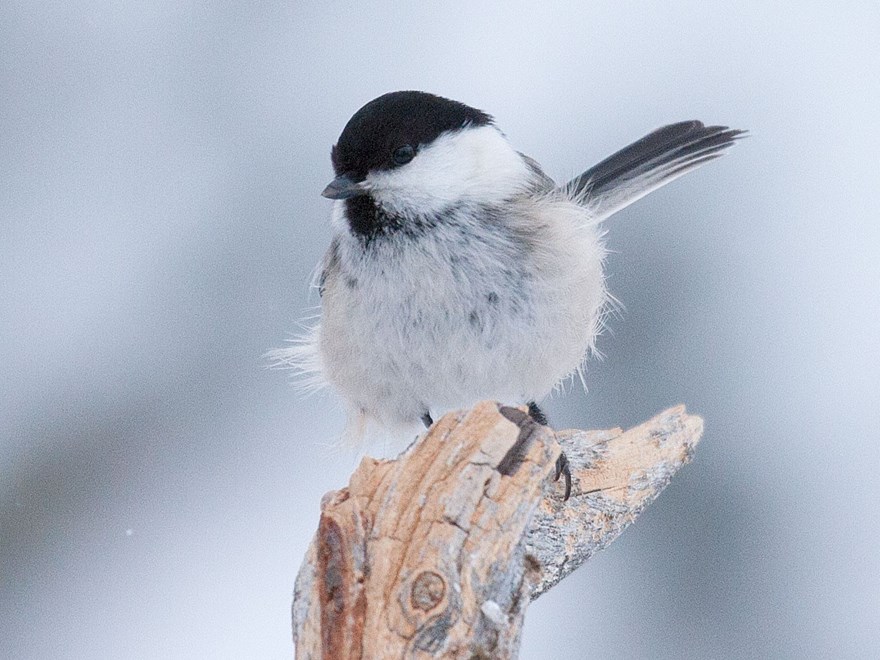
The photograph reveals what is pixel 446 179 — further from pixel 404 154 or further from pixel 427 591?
pixel 427 591

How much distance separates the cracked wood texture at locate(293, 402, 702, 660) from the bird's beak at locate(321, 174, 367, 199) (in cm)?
65

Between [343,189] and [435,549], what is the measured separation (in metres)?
0.85

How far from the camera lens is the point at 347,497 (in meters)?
1.28

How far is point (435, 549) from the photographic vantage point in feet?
A: 3.86

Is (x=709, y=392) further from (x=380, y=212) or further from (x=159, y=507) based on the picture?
(x=159, y=507)

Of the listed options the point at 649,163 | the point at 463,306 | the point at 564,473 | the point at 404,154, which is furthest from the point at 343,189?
the point at 649,163

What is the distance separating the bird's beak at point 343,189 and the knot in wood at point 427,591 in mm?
857

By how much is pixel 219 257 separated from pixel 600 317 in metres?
1.10

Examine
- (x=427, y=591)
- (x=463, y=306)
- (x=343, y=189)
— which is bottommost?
(x=427, y=591)

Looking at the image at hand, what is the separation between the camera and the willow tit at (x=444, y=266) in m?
1.88

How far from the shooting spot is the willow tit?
1.88m

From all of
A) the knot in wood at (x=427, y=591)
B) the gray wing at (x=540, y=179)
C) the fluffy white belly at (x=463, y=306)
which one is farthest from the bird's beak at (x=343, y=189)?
the knot in wood at (x=427, y=591)

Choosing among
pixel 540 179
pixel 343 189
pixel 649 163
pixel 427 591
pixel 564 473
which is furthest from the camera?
pixel 649 163

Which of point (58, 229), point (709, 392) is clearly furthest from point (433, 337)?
point (58, 229)
